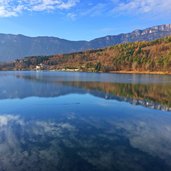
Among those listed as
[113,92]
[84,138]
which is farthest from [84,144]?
[113,92]

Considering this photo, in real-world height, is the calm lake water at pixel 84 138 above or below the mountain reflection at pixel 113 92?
above

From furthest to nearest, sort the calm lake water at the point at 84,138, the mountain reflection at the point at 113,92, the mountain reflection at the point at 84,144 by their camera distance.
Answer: the mountain reflection at the point at 113,92 < the calm lake water at the point at 84,138 < the mountain reflection at the point at 84,144

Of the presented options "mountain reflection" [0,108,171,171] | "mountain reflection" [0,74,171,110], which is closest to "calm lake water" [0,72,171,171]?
"mountain reflection" [0,108,171,171]

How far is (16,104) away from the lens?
32469 mm

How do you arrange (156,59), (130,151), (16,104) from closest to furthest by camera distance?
1. (130,151)
2. (16,104)
3. (156,59)

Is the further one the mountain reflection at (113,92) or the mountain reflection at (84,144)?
the mountain reflection at (113,92)

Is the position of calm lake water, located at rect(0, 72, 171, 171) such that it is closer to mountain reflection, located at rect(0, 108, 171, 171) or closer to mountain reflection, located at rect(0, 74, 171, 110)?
mountain reflection, located at rect(0, 108, 171, 171)

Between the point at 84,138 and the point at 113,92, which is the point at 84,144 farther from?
the point at 113,92

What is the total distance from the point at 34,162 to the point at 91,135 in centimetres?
608

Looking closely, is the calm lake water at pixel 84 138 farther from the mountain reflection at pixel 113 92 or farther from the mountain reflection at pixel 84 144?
the mountain reflection at pixel 113 92

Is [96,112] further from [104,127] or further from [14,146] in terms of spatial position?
[14,146]

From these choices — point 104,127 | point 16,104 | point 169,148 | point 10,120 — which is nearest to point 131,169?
point 169,148

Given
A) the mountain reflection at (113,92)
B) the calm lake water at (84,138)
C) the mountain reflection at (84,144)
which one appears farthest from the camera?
the mountain reflection at (113,92)

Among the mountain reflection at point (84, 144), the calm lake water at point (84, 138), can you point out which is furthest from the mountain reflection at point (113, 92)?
the mountain reflection at point (84, 144)
